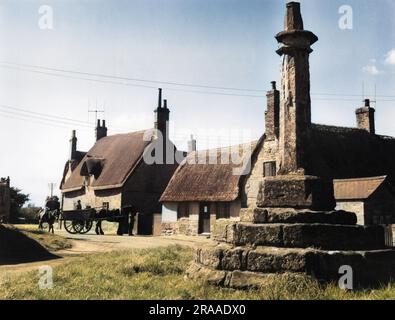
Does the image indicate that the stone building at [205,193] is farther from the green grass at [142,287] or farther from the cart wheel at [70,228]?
the green grass at [142,287]

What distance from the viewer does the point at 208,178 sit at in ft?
85.5

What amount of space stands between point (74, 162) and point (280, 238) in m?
36.3

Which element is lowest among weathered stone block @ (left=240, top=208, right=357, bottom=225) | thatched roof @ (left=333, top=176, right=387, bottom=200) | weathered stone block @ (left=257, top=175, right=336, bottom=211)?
weathered stone block @ (left=240, top=208, right=357, bottom=225)

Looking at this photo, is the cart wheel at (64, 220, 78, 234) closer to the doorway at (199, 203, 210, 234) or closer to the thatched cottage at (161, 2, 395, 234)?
the thatched cottage at (161, 2, 395, 234)

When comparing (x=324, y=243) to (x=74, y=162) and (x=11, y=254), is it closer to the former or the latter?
(x=11, y=254)

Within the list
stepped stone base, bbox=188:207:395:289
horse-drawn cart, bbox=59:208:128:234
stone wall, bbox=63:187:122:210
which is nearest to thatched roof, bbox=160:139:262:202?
horse-drawn cart, bbox=59:208:128:234

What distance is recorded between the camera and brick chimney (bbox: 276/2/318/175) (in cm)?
766

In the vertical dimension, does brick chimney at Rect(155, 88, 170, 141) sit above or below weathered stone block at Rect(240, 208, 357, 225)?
above

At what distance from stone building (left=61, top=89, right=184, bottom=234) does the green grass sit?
1707 centimetres

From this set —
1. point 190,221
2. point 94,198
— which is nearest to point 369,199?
point 190,221

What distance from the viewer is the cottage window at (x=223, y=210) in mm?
24016

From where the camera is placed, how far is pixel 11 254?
14.2 meters

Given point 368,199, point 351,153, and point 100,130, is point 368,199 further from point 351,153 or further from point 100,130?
point 100,130
